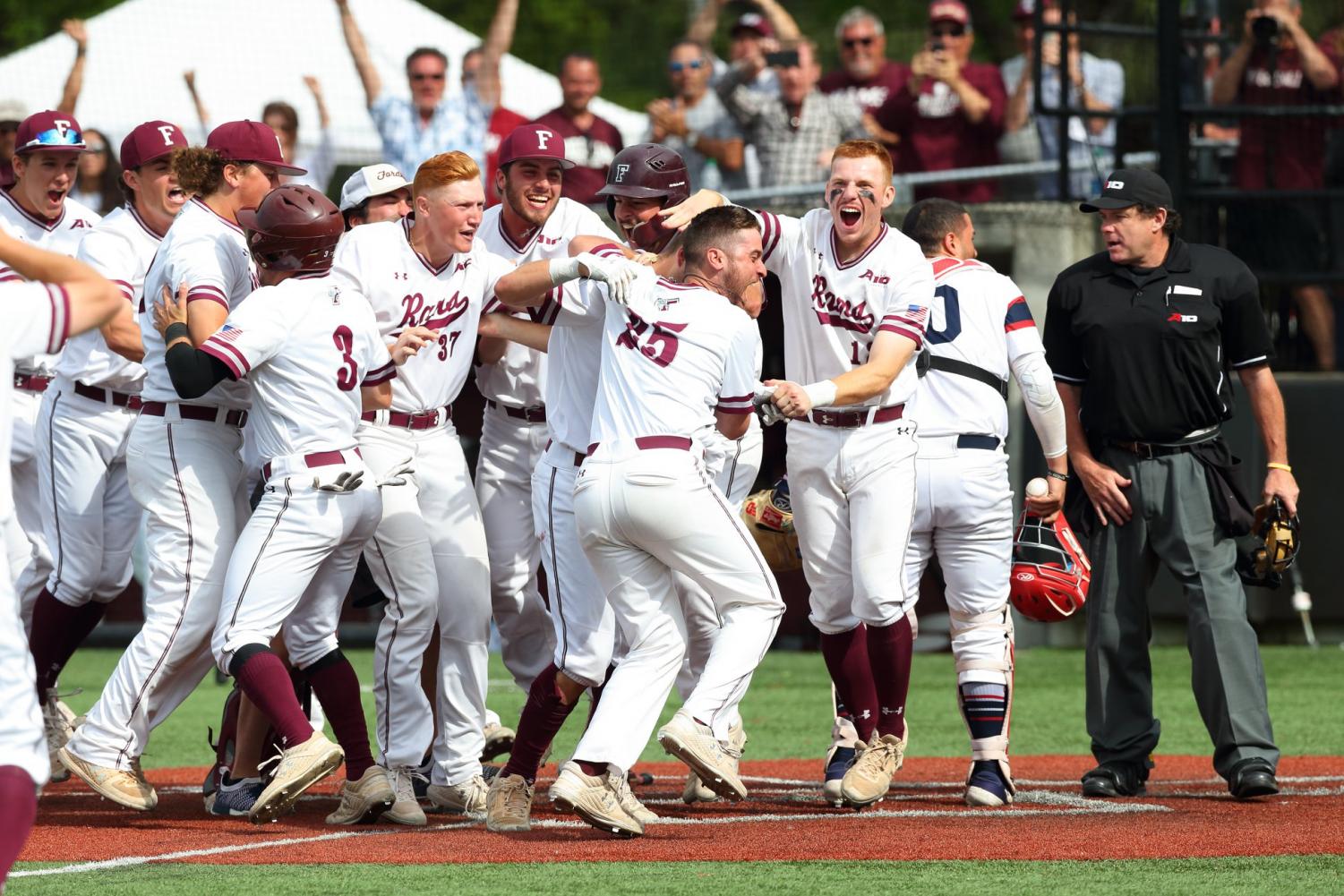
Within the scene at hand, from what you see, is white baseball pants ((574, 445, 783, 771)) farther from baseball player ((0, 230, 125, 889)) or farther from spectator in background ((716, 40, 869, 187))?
spectator in background ((716, 40, 869, 187))

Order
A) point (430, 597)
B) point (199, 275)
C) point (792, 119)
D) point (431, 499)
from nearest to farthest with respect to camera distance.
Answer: point (199, 275), point (430, 597), point (431, 499), point (792, 119)

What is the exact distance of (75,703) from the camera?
9.71 meters

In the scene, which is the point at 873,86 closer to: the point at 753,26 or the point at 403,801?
the point at 753,26

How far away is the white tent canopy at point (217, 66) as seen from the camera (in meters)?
14.6

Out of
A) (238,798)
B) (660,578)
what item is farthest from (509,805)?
(238,798)

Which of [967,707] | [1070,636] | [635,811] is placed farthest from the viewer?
[1070,636]

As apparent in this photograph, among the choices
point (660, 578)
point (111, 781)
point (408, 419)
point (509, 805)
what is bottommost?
point (509, 805)

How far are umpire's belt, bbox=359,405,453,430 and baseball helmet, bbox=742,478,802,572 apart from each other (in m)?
1.33

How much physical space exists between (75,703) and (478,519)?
4.20m

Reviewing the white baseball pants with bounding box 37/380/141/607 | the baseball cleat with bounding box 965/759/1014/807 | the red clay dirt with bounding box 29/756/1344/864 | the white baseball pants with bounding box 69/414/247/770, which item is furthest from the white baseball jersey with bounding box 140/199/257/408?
the baseball cleat with bounding box 965/759/1014/807

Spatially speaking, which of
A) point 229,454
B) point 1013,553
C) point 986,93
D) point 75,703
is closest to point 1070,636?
point 986,93

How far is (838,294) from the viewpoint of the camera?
6527mm

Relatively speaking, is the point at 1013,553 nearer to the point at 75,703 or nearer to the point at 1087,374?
the point at 1087,374

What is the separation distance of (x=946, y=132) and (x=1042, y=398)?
6279 mm
